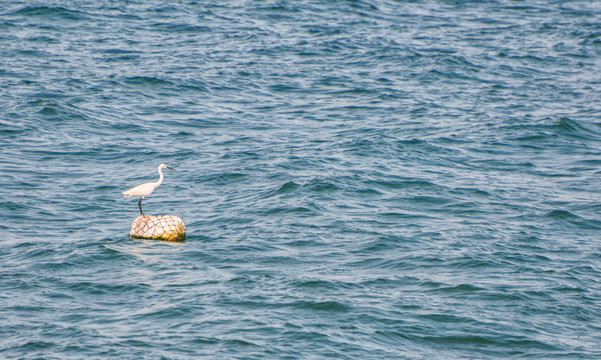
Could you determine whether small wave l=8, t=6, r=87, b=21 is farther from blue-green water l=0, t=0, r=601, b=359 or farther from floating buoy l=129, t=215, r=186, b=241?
floating buoy l=129, t=215, r=186, b=241

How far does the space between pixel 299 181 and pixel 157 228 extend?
20.2 feet

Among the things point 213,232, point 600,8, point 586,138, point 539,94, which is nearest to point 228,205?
point 213,232

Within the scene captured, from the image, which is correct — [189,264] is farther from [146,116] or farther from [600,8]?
[600,8]

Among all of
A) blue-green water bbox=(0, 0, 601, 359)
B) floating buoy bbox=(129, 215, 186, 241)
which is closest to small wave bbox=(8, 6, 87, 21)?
blue-green water bbox=(0, 0, 601, 359)

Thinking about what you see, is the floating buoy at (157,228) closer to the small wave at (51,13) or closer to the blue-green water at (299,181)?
the blue-green water at (299,181)

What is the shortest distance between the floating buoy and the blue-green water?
0.22m

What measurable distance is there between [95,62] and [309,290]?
818 inches

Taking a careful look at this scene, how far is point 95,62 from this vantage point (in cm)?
3409

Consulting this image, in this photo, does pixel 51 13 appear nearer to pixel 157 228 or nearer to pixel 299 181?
pixel 299 181

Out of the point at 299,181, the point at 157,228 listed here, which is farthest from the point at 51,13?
the point at 157,228

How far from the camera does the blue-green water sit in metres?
15.1

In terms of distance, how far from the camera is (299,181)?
2331 cm

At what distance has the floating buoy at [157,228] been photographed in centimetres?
1805

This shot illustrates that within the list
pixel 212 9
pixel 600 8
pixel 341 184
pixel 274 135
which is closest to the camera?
pixel 341 184
